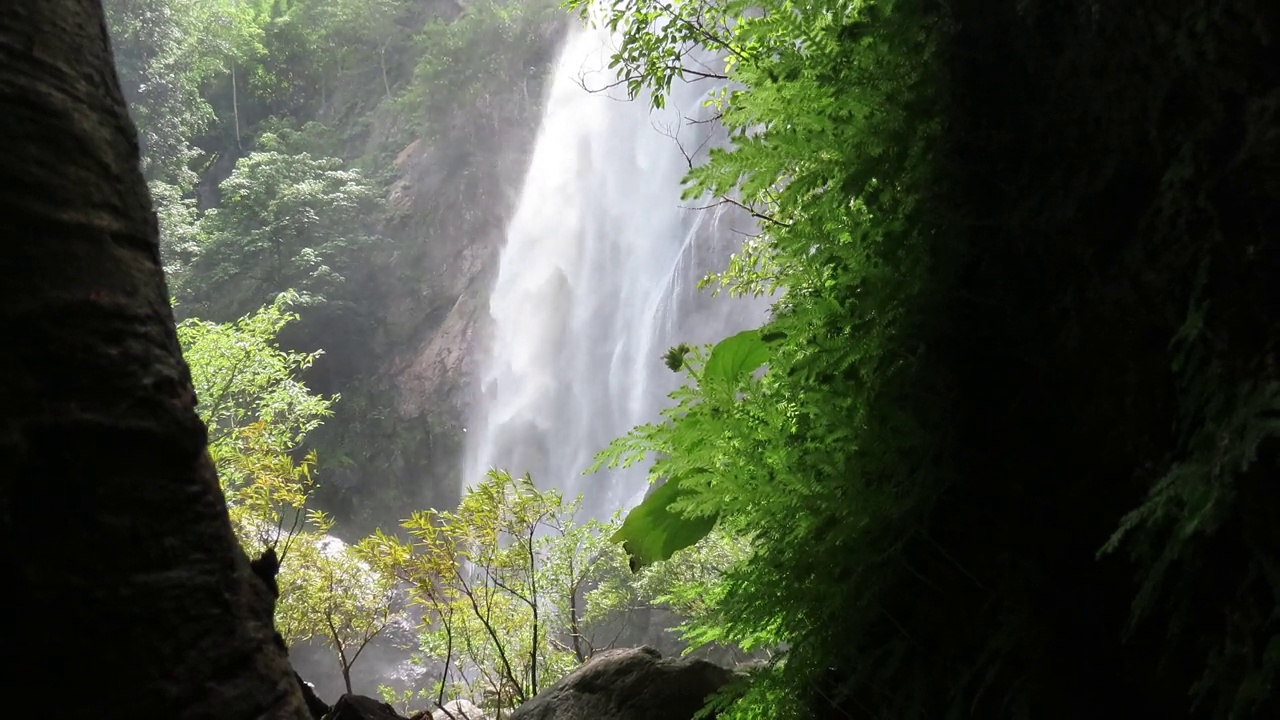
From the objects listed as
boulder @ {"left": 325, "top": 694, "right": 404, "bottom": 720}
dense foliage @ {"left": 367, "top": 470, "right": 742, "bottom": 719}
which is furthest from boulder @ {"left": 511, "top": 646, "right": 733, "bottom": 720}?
boulder @ {"left": 325, "top": 694, "right": 404, "bottom": 720}

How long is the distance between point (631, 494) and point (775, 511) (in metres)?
14.3

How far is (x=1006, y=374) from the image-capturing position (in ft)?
2.63

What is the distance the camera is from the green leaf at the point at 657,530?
1.41 metres

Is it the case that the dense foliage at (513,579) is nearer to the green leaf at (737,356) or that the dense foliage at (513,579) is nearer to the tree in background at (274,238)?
the green leaf at (737,356)

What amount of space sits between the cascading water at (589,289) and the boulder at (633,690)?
1226cm

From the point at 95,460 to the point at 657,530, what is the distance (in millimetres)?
1018

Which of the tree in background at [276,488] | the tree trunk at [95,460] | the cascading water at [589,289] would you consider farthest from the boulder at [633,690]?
the cascading water at [589,289]

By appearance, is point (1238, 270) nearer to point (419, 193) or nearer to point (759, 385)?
point (759, 385)

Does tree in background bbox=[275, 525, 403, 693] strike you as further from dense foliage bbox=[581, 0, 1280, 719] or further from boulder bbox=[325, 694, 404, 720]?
dense foliage bbox=[581, 0, 1280, 719]

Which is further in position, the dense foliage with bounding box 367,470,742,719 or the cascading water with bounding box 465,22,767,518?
the cascading water with bounding box 465,22,767,518

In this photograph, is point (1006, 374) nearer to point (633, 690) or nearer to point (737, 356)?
point (737, 356)

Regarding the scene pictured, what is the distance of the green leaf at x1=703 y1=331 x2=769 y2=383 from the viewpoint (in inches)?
46.7

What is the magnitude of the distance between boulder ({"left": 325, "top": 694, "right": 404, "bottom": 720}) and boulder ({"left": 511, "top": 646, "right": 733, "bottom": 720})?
80 centimetres

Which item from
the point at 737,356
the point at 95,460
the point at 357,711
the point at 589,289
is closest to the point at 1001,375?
the point at 737,356
